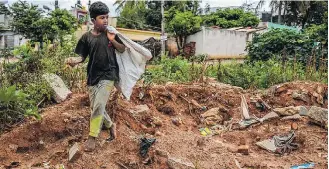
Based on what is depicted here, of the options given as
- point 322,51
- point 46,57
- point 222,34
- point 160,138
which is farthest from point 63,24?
point 160,138

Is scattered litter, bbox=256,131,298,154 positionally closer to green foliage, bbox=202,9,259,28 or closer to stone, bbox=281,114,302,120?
stone, bbox=281,114,302,120

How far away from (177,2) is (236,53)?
5.68 m

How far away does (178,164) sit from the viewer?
3.91 meters

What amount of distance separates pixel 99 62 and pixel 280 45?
34.3 ft

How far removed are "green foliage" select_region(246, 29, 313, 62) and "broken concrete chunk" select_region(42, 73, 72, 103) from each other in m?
8.72

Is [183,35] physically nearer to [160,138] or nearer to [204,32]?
[204,32]

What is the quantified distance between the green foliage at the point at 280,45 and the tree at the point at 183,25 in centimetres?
1146

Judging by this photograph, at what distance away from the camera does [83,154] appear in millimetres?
3979

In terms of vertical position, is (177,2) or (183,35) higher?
(177,2)

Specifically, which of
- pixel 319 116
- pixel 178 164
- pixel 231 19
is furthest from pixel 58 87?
pixel 231 19

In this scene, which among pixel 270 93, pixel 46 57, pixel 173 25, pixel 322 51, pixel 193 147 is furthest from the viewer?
pixel 173 25

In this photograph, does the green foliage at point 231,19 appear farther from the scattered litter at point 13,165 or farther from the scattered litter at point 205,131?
the scattered litter at point 13,165

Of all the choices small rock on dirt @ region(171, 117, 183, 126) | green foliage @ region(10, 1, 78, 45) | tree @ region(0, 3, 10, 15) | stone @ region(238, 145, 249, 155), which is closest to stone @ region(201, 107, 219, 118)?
small rock on dirt @ region(171, 117, 183, 126)

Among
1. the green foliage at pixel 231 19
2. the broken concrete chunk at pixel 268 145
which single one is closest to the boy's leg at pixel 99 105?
the broken concrete chunk at pixel 268 145
